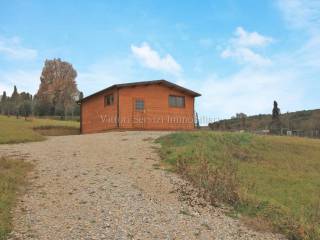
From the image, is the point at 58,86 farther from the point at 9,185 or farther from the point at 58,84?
the point at 9,185

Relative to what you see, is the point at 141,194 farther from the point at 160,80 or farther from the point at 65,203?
the point at 160,80

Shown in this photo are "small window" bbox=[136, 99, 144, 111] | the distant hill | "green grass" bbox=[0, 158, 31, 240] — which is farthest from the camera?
the distant hill

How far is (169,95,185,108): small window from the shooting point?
30656 millimetres

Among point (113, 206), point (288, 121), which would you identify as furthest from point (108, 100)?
point (288, 121)

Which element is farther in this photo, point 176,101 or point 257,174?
point 176,101

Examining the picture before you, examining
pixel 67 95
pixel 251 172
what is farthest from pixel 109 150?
pixel 67 95

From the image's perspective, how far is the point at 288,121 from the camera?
56.8 metres

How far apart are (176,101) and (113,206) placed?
72.7ft

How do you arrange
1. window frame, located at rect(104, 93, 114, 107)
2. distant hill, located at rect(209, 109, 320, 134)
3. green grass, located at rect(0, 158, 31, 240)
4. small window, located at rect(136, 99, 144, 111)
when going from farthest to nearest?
distant hill, located at rect(209, 109, 320, 134) → window frame, located at rect(104, 93, 114, 107) → small window, located at rect(136, 99, 144, 111) → green grass, located at rect(0, 158, 31, 240)

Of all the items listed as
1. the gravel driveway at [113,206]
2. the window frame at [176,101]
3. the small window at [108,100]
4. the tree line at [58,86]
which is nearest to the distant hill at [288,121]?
the window frame at [176,101]

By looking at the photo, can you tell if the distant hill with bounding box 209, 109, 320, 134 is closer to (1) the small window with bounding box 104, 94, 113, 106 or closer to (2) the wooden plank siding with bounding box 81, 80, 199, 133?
(2) the wooden plank siding with bounding box 81, 80, 199, 133

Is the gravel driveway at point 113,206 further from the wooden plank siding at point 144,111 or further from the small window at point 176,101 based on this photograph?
the small window at point 176,101

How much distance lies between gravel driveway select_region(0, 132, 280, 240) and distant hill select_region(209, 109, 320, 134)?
35.4 m

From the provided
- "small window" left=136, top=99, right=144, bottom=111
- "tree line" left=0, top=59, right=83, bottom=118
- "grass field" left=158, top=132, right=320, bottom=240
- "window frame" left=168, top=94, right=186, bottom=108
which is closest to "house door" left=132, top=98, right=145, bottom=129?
"small window" left=136, top=99, right=144, bottom=111
